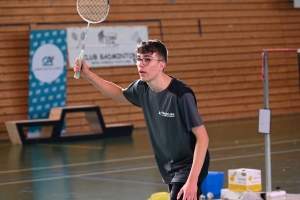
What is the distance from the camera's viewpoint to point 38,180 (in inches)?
381

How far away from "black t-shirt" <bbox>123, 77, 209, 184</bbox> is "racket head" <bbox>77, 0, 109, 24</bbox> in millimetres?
1186

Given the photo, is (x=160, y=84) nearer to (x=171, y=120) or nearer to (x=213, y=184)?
(x=171, y=120)

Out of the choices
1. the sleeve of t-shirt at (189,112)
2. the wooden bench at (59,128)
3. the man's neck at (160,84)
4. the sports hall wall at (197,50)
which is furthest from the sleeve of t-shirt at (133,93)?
the sports hall wall at (197,50)

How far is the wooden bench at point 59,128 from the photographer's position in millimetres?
14648

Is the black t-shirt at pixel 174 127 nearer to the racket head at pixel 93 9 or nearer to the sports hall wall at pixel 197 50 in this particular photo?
the racket head at pixel 93 9

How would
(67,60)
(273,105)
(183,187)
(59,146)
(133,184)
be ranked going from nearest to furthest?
(183,187) < (133,184) < (59,146) < (67,60) < (273,105)

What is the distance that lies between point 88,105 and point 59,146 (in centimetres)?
224

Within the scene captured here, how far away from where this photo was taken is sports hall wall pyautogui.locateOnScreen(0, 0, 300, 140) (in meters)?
15.9

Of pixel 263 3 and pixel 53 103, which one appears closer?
pixel 53 103

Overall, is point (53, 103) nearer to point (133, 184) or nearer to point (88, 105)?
point (88, 105)

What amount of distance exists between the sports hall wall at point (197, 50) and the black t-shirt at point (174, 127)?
37.9 feet

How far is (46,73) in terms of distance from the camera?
15719 millimetres

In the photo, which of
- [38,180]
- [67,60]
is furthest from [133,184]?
[67,60]

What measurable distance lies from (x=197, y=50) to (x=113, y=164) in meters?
8.31
